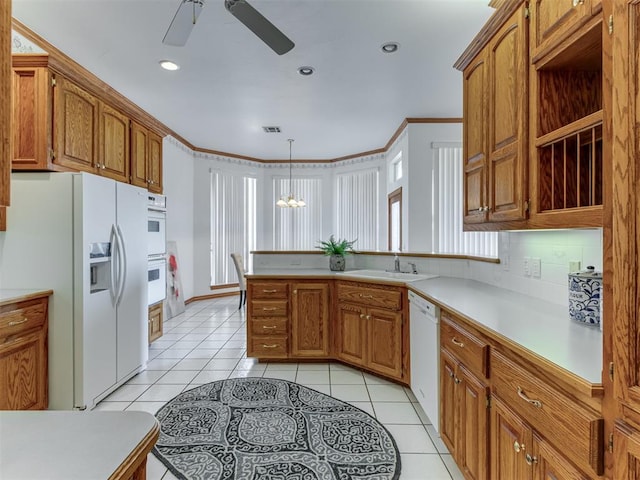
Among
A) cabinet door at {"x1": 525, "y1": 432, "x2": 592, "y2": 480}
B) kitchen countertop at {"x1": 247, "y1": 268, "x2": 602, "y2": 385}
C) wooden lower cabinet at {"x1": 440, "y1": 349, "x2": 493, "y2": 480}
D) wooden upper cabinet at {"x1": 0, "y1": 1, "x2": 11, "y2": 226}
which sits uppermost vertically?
wooden upper cabinet at {"x1": 0, "y1": 1, "x2": 11, "y2": 226}

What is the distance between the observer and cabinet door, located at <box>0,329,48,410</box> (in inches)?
81.9

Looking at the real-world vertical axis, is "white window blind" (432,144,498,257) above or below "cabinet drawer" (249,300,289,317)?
above

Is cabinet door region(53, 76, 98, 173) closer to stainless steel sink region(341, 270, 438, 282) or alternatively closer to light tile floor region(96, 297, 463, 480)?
light tile floor region(96, 297, 463, 480)

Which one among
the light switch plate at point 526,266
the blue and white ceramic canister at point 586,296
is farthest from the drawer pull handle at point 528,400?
the light switch plate at point 526,266

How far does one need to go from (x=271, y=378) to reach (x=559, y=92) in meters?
2.95

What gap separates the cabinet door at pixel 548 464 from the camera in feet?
3.18

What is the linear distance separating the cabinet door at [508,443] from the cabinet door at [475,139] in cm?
114

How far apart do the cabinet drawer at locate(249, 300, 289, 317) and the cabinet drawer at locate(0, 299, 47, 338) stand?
167 centimetres

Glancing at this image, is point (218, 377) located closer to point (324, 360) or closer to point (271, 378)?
point (271, 378)

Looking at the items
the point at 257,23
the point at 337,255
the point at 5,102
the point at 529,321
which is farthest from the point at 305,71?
the point at 5,102

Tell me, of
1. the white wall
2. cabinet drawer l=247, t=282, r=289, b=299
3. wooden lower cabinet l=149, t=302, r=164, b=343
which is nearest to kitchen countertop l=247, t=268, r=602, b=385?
cabinet drawer l=247, t=282, r=289, b=299

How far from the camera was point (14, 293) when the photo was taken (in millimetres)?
2268

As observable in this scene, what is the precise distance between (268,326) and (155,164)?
7.70ft

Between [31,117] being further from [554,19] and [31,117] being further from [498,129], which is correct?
[554,19]
